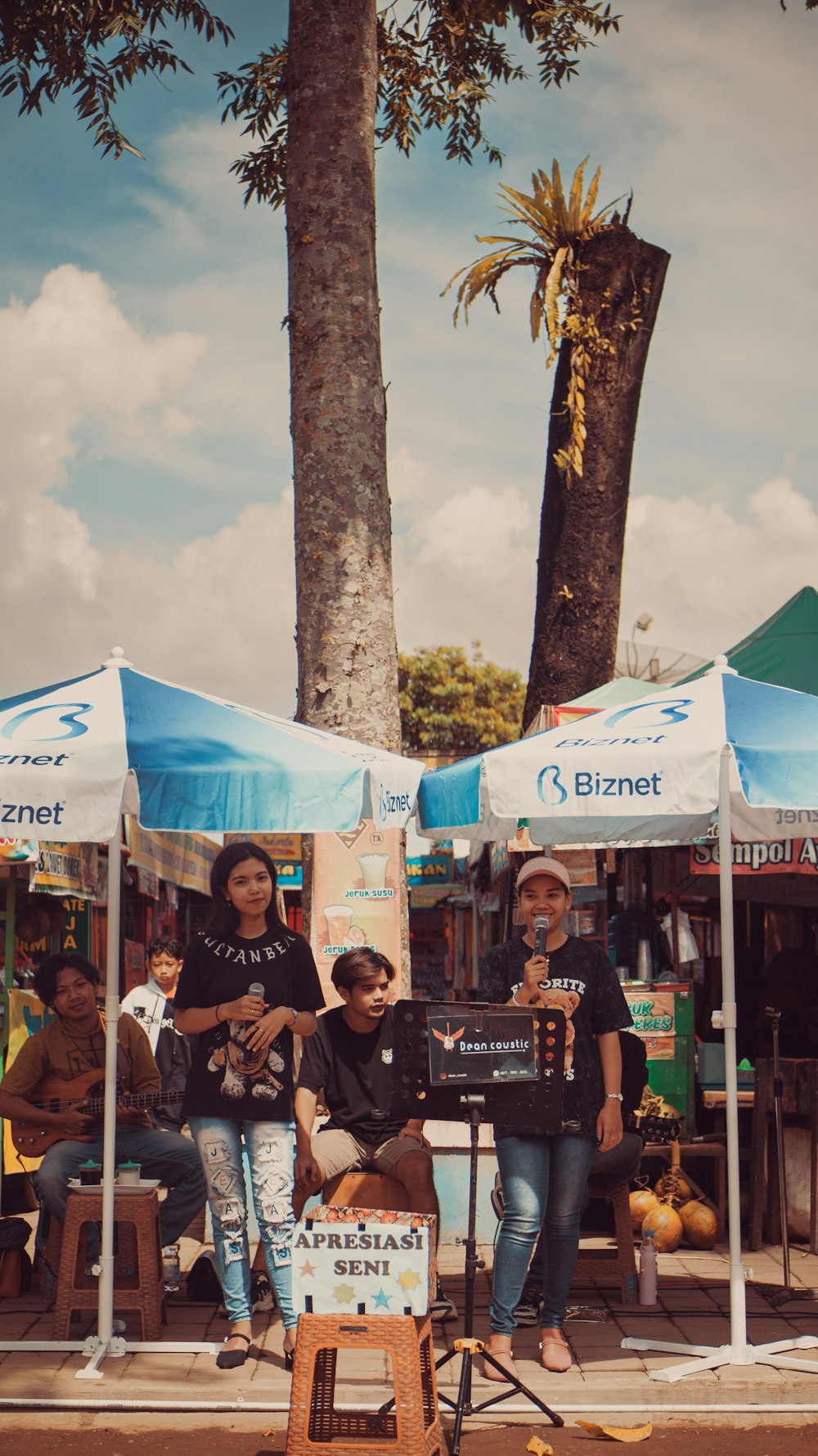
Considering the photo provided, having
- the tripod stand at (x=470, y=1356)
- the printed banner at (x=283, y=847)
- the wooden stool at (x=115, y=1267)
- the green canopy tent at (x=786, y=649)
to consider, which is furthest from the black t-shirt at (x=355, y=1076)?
the printed banner at (x=283, y=847)

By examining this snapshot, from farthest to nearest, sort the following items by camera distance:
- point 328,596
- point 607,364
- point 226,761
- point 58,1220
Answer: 1. point 607,364
2. point 328,596
3. point 58,1220
4. point 226,761

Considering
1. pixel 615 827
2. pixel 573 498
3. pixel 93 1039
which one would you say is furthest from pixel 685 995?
pixel 573 498

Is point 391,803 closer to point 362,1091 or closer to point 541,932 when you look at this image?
point 541,932

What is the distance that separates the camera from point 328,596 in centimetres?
849

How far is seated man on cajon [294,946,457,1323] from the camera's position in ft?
20.2

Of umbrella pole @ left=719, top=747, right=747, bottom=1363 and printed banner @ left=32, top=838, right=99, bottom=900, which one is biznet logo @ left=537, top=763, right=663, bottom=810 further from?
printed banner @ left=32, top=838, right=99, bottom=900

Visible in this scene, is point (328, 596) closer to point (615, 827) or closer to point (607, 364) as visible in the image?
point (615, 827)

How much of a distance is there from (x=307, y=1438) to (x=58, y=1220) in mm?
2315

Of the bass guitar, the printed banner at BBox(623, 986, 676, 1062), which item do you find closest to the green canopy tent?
the printed banner at BBox(623, 986, 676, 1062)

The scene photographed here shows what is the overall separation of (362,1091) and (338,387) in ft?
14.0

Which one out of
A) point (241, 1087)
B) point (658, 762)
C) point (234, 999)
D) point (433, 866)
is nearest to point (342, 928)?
point (234, 999)

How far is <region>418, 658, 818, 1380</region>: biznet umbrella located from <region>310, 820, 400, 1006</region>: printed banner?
2.23 meters

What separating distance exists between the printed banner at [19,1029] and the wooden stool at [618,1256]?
3.79 meters

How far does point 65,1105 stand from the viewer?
21.6 ft
